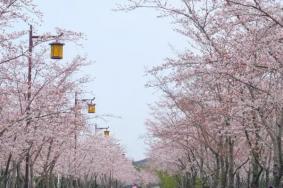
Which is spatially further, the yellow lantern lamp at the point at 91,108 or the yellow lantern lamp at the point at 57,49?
the yellow lantern lamp at the point at 91,108

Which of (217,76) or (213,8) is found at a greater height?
(213,8)

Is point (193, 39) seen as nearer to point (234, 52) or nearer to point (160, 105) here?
point (234, 52)

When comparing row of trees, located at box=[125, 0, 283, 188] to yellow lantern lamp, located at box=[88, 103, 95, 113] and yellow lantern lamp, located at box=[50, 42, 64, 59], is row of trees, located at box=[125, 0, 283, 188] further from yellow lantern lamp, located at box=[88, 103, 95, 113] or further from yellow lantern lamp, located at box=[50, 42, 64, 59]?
yellow lantern lamp, located at box=[88, 103, 95, 113]

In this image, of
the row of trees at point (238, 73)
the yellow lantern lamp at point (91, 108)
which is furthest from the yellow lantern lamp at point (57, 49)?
the yellow lantern lamp at point (91, 108)

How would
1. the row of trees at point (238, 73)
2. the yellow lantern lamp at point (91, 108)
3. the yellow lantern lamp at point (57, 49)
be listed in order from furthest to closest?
the yellow lantern lamp at point (91, 108) → the yellow lantern lamp at point (57, 49) → the row of trees at point (238, 73)

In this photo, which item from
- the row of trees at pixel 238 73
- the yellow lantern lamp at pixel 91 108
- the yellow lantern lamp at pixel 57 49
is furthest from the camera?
the yellow lantern lamp at pixel 91 108

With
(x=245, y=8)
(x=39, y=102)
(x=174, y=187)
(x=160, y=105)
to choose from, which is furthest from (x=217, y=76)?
(x=174, y=187)

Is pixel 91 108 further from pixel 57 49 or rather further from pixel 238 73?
pixel 238 73

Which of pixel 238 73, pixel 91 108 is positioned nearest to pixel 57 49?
pixel 238 73

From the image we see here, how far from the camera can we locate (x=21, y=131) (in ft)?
47.6

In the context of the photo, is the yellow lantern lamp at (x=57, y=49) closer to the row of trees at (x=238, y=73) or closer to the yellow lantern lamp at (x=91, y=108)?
the row of trees at (x=238, y=73)

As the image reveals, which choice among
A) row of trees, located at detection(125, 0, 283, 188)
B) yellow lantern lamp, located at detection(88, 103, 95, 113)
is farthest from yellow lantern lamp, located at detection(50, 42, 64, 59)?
yellow lantern lamp, located at detection(88, 103, 95, 113)

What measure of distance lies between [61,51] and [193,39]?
399 cm

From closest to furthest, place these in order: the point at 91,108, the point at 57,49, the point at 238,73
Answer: the point at 238,73, the point at 57,49, the point at 91,108
